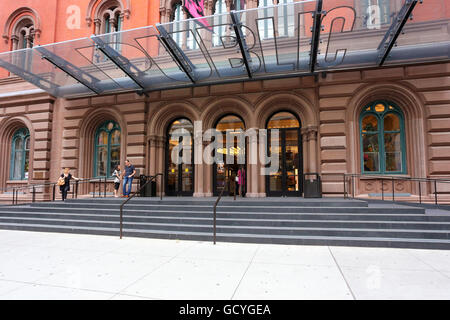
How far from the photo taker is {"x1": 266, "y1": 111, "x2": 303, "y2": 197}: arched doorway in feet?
42.8

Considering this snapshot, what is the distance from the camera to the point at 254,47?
1082 cm

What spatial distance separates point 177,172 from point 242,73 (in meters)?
5.97

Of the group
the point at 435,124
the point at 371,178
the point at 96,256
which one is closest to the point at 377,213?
the point at 371,178

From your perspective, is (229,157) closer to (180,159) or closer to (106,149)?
(180,159)

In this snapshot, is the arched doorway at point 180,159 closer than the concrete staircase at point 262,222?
No

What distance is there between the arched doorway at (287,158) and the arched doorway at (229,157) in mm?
1472

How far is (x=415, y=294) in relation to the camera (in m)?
3.79

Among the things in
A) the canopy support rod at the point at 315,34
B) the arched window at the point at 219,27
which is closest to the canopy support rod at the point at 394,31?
the canopy support rod at the point at 315,34

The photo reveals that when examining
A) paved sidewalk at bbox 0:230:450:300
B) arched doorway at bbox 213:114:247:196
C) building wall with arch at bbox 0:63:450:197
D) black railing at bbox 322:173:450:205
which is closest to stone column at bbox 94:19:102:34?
building wall with arch at bbox 0:63:450:197

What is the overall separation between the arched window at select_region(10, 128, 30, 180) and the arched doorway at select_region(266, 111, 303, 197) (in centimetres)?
1430

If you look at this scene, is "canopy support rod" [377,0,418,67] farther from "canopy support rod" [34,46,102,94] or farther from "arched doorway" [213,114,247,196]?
"canopy support rod" [34,46,102,94]

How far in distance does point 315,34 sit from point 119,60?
7.88m

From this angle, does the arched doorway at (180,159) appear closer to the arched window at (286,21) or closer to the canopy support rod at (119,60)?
the canopy support rod at (119,60)

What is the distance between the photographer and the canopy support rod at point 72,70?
11688mm
